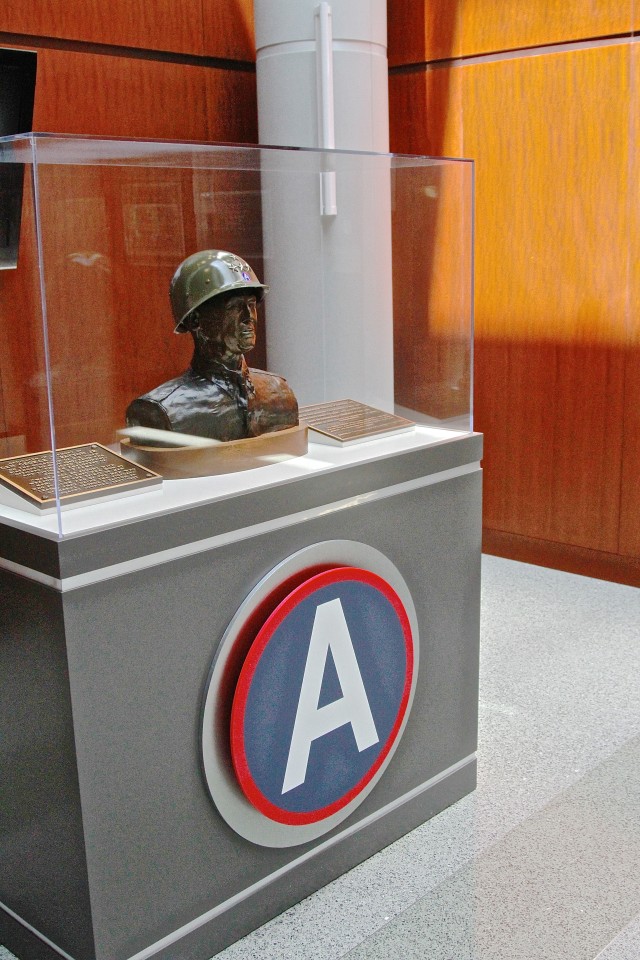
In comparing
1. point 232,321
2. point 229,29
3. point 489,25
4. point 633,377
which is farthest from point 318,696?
point 489,25

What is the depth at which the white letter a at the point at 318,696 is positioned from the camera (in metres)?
2.03

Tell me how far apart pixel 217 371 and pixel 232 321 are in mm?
112

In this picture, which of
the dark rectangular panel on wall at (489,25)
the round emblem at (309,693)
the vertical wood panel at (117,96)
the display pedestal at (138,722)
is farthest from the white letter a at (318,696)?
the dark rectangular panel on wall at (489,25)

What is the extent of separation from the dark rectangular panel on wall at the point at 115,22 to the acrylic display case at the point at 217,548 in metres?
1.92

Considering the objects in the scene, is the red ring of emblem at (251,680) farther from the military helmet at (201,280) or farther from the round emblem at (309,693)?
the military helmet at (201,280)

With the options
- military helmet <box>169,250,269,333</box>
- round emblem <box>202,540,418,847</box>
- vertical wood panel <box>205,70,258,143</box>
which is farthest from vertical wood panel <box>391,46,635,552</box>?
military helmet <box>169,250,269,333</box>

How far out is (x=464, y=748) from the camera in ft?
8.38

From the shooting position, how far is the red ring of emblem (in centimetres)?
189

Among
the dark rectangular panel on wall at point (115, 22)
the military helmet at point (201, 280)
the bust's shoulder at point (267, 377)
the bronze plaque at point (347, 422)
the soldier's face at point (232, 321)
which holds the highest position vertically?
the dark rectangular panel on wall at point (115, 22)

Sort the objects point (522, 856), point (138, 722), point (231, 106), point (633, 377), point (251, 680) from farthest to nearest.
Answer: point (231, 106) → point (633, 377) → point (522, 856) → point (251, 680) → point (138, 722)

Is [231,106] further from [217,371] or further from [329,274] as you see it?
[217,371]

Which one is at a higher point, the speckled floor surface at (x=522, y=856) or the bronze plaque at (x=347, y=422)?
the bronze plaque at (x=347, y=422)

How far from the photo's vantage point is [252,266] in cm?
207

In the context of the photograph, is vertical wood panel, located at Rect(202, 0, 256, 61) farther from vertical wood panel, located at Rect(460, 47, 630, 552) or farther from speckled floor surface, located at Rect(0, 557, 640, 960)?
speckled floor surface, located at Rect(0, 557, 640, 960)
